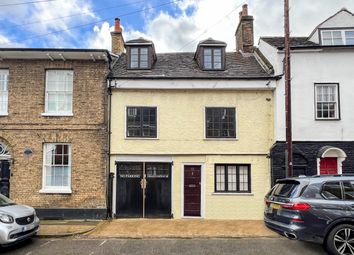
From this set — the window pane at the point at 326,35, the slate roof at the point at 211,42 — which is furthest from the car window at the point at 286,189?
the window pane at the point at 326,35

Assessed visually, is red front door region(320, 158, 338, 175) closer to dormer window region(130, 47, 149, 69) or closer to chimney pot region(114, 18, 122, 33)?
dormer window region(130, 47, 149, 69)

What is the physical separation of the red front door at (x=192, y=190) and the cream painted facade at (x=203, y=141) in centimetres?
19

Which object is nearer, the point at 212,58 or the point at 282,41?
the point at 212,58

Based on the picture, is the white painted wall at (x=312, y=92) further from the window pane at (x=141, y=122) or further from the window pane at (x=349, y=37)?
the window pane at (x=141, y=122)

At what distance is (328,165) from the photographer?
48.0 feet

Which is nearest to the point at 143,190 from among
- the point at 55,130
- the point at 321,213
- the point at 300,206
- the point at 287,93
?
the point at 55,130

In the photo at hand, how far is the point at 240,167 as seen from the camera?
15.0m

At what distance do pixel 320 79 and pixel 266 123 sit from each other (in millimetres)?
2877

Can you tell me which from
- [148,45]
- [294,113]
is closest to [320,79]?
[294,113]

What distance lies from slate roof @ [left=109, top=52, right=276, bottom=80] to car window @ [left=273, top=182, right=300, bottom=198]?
21.2 ft

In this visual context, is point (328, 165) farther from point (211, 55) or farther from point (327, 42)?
point (211, 55)

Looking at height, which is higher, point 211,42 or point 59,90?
point 211,42

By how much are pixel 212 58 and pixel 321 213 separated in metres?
9.60

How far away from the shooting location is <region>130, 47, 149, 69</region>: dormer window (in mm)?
15938
